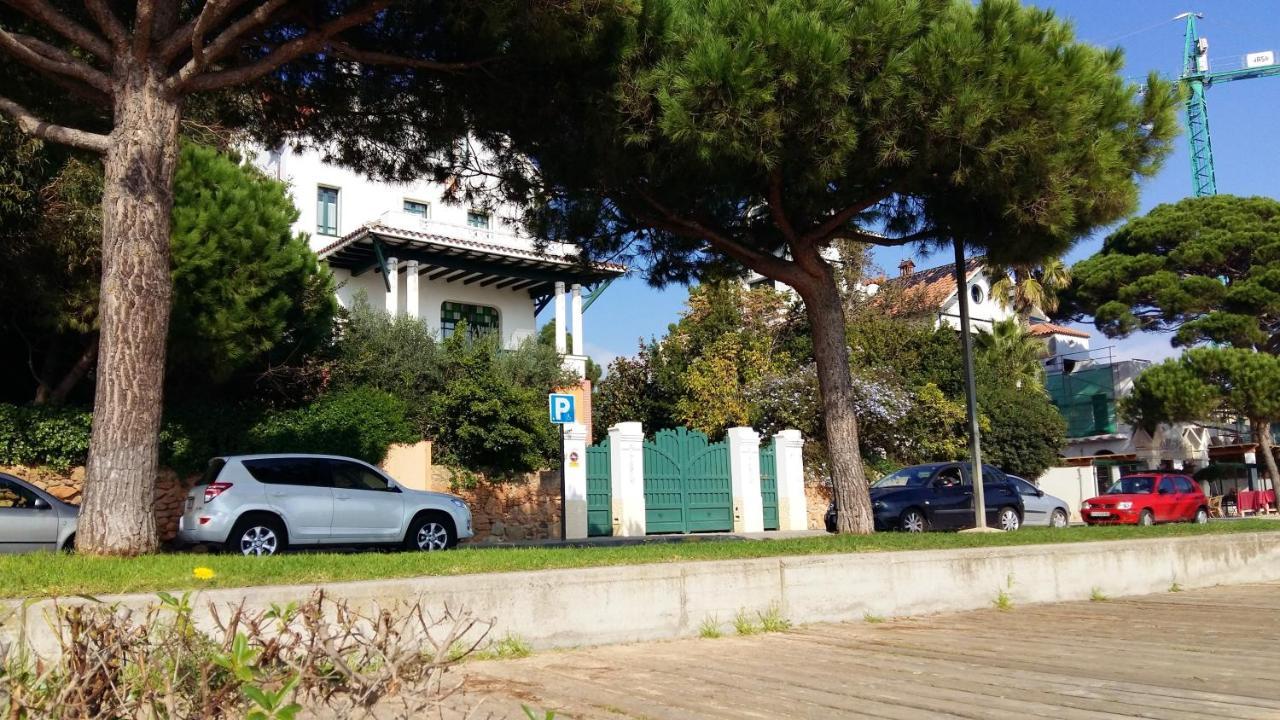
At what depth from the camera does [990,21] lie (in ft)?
32.1

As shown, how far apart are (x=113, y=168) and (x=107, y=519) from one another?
3.00 metres

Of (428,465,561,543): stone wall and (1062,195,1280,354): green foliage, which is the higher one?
(1062,195,1280,354): green foliage

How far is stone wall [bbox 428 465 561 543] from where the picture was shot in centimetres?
2059

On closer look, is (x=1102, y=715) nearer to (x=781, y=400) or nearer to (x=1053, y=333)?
(x=781, y=400)

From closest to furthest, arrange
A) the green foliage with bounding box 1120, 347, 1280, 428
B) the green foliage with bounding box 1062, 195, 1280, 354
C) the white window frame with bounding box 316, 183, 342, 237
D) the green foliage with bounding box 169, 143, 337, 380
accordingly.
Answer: the green foliage with bounding box 169, 143, 337, 380, the white window frame with bounding box 316, 183, 342, 237, the green foliage with bounding box 1120, 347, 1280, 428, the green foliage with bounding box 1062, 195, 1280, 354

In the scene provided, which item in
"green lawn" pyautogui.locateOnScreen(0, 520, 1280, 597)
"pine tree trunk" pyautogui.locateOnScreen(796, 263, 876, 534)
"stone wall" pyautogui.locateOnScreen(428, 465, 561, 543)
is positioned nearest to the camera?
"green lawn" pyautogui.locateOnScreen(0, 520, 1280, 597)

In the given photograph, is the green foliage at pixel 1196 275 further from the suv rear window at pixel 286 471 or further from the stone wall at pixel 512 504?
the suv rear window at pixel 286 471

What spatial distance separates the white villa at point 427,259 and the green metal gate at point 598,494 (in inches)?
268

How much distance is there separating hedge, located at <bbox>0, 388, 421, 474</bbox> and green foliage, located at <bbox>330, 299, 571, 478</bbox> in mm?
888

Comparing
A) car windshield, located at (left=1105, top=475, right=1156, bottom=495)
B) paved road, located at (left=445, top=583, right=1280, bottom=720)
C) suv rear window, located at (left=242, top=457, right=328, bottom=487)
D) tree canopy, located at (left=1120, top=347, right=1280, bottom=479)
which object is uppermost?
tree canopy, located at (left=1120, top=347, right=1280, bottom=479)

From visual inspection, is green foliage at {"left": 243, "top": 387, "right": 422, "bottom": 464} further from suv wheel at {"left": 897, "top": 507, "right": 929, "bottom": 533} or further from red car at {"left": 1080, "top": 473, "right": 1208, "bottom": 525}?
red car at {"left": 1080, "top": 473, "right": 1208, "bottom": 525}

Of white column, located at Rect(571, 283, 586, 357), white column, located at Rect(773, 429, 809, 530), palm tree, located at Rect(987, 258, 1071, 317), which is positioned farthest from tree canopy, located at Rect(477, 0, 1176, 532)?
palm tree, located at Rect(987, 258, 1071, 317)

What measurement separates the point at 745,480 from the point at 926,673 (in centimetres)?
1688

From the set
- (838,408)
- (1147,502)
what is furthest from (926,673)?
(1147,502)
